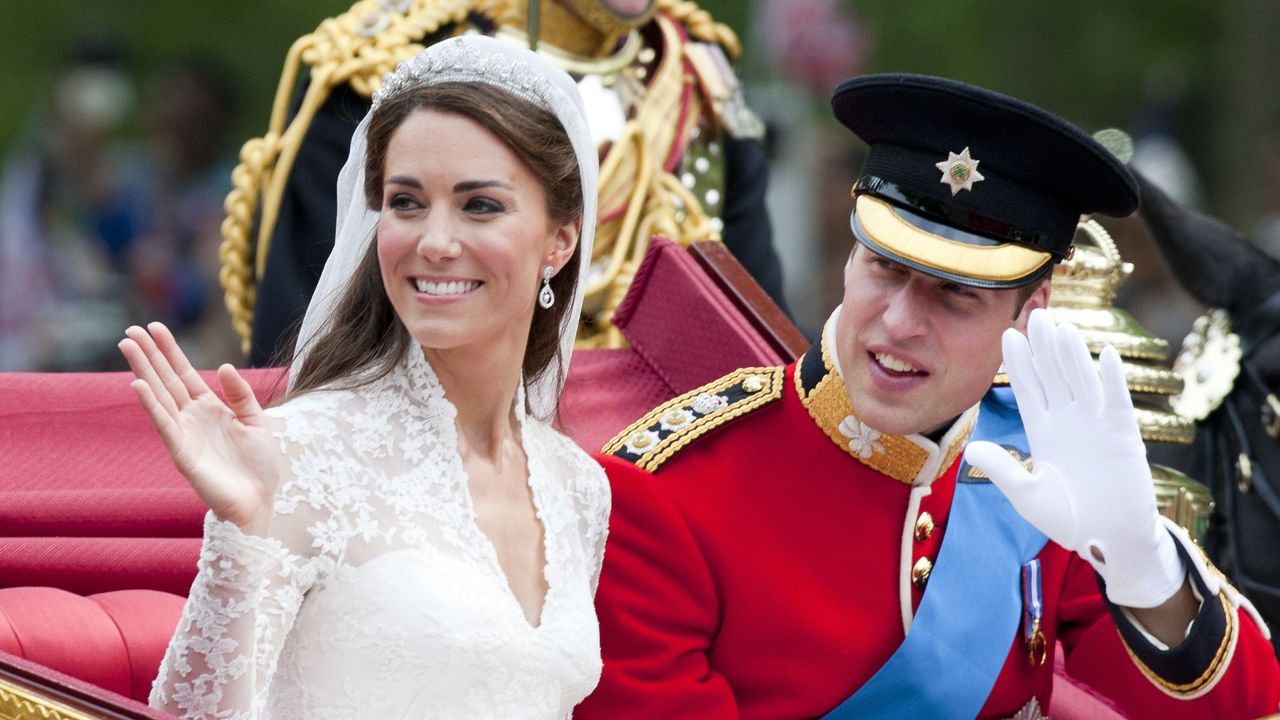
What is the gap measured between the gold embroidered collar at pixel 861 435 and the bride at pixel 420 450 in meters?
0.35

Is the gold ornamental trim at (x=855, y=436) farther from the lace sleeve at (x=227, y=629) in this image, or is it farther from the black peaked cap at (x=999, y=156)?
the lace sleeve at (x=227, y=629)

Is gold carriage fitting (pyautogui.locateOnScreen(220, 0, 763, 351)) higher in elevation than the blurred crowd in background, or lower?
higher

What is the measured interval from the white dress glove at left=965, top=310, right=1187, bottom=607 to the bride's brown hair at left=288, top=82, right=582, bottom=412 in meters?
0.63

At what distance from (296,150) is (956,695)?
2.10 metres

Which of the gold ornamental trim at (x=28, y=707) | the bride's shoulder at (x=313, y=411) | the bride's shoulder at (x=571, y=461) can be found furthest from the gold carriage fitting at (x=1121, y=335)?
the gold ornamental trim at (x=28, y=707)

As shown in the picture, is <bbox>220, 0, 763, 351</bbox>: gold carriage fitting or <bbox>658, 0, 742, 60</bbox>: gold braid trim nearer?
<bbox>220, 0, 763, 351</bbox>: gold carriage fitting

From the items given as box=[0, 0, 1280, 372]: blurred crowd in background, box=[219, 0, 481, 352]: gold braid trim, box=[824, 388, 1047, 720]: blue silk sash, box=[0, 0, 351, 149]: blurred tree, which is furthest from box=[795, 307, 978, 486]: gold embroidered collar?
box=[0, 0, 351, 149]: blurred tree

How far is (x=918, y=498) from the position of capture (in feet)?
10.0

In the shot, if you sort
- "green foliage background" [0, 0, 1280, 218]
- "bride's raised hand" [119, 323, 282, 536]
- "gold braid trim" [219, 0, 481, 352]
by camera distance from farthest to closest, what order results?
"green foliage background" [0, 0, 1280, 218] < "gold braid trim" [219, 0, 481, 352] < "bride's raised hand" [119, 323, 282, 536]

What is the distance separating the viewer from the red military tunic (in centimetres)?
295

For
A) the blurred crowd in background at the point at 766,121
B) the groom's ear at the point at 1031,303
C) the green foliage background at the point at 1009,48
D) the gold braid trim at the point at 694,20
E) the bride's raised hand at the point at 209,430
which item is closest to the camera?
the bride's raised hand at the point at 209,430

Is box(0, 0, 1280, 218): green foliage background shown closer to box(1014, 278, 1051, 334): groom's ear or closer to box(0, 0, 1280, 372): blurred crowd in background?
box(0, 0, 1280, 372): blurred crowd in background

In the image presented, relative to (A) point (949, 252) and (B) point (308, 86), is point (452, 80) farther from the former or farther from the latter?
(B) point (308, 86)

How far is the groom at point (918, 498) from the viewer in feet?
9.32
